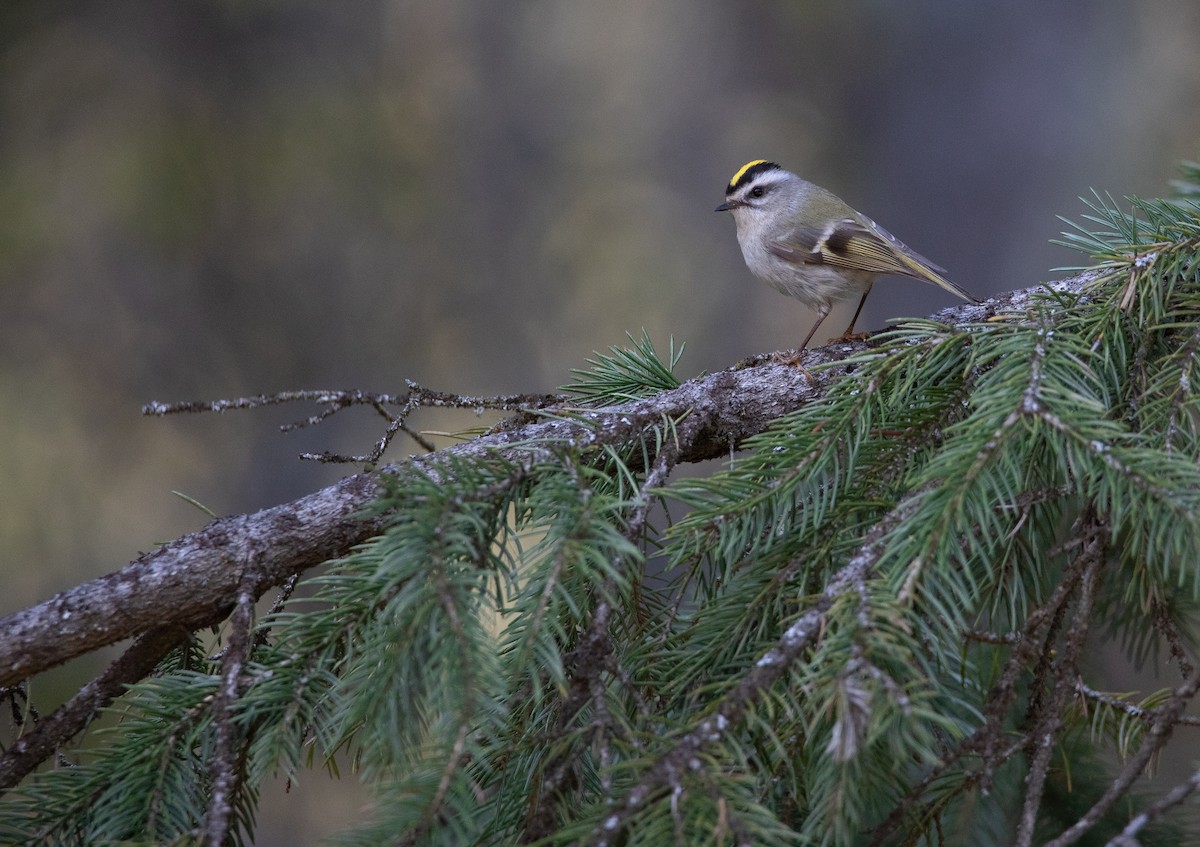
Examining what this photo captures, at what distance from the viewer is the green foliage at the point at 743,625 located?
27.7 inches

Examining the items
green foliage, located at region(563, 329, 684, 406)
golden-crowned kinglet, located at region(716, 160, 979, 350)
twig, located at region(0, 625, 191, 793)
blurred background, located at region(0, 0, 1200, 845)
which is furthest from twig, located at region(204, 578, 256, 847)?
blurred background, located at region(0, 0, 1200, 845)

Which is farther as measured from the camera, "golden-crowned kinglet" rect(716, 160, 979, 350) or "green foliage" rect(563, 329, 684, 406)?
"golden-crowned kinglet" rect(716, 160, 979, 350)

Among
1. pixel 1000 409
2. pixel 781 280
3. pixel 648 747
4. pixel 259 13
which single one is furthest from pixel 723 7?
pixel 648 747

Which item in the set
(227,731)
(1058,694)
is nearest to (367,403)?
(227,731)

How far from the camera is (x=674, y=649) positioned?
0.95m

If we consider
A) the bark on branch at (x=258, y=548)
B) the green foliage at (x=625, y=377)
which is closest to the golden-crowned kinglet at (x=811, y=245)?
the green foliage at (x=625, y=377)

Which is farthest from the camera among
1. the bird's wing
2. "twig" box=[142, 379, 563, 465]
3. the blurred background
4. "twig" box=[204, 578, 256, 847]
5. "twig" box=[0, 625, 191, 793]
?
the blurred background

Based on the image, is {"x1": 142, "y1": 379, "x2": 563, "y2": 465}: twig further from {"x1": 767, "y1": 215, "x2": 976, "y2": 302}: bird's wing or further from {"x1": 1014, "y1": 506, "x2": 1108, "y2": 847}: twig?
{"x1": 767, "y1": 215, "x2": 976, "y2": 302}: bird's wing

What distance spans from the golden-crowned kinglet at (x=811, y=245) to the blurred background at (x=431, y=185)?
1236 mm

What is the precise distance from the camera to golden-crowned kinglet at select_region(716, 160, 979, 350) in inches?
80.4

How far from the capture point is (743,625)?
0.90 m

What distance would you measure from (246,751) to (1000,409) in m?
0.80

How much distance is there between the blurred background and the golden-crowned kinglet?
4.05ft

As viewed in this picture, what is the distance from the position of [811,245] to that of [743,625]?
1426 millimetres
